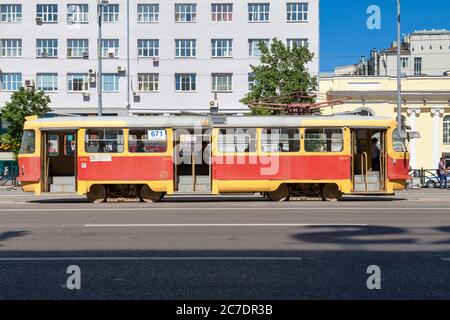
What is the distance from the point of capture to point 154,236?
39.9 ft

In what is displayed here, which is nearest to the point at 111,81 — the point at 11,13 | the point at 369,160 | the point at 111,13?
the point at 111,13

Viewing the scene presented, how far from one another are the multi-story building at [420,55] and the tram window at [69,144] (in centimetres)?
5368

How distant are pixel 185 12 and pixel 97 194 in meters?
32.6

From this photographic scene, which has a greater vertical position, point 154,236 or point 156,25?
point 156,25

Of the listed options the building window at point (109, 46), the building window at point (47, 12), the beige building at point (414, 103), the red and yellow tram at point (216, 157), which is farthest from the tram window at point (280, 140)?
the building window at point (47, 12)

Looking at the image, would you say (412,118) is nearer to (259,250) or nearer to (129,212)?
(129,212)

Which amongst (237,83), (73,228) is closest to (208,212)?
(73,228)

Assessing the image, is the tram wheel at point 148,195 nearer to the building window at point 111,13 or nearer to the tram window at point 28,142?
the tram window at point 28,142

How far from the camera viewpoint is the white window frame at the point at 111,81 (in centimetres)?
5191

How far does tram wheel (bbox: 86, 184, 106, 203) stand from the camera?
71.0ft

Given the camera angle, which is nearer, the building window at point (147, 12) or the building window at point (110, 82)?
the building window at point (147, 12)

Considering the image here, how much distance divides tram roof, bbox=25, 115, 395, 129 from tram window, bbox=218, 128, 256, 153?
0.19m

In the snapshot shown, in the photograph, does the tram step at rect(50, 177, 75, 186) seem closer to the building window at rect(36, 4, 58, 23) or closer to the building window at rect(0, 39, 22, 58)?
the building window at rect(0, 39, 22, 58)
